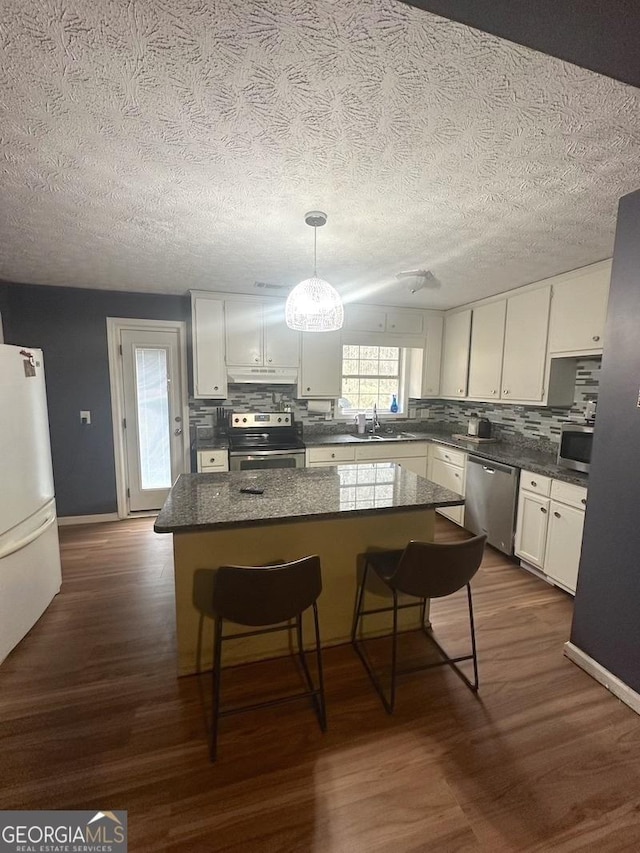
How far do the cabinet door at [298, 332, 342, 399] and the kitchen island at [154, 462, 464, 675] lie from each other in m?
1.85

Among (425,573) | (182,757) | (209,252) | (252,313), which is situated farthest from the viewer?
(252,313)

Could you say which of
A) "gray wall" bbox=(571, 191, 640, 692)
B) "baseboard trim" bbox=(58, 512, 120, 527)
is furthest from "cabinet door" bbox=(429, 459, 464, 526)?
"baseboard trim" bbox=(58, 512, 120, 527)

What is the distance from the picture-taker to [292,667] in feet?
6.23

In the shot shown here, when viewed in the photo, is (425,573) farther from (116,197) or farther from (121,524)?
(121,524)

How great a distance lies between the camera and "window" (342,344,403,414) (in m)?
4.40

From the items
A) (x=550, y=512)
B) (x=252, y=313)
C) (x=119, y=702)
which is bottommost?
(x=119, y=702)

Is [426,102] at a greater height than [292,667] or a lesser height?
greater

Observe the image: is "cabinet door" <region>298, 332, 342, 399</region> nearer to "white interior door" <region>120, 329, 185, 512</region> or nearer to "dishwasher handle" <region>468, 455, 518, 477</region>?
"white interior door" <region>120, 329, 185, 512</region>

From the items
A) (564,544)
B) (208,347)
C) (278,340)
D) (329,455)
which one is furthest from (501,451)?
(208,347)

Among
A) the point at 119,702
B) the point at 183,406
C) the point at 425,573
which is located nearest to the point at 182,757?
the point at 119,702

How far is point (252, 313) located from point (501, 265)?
2266mm

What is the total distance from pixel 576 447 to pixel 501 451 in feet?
2.37

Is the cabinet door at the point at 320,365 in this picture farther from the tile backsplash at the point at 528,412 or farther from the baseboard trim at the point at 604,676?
the baseboard trim at the point at 604,676

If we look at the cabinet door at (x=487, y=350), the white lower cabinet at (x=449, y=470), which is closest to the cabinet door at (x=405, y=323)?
the cabinet door at (x=487, y=350)
